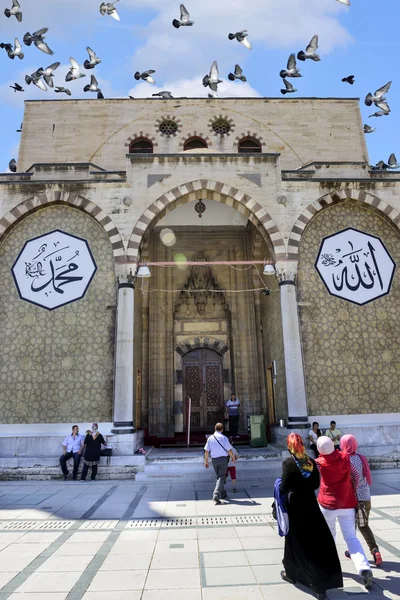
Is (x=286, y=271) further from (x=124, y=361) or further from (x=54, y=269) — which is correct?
(x=54, y=269)

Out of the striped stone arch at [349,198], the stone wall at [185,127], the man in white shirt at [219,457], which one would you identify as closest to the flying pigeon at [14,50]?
the stone wall at [185,127]

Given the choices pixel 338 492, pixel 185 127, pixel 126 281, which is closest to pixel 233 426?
pixel 126 281

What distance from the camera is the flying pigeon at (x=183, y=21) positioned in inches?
387

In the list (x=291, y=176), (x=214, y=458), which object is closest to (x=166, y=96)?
(x=291, y=176)

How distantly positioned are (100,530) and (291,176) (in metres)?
8.44

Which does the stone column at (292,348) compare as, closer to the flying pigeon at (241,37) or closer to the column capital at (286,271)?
the column capital at (286,271)

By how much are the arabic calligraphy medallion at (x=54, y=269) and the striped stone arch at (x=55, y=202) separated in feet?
1.92

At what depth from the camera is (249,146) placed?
13.3 m

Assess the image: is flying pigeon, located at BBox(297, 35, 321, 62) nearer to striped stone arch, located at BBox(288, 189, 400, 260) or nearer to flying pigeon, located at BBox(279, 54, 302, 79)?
flying pigeon, located at BBox(279, 54, 302, 79)

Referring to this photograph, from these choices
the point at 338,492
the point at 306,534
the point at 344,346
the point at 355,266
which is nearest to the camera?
the point at 306,534

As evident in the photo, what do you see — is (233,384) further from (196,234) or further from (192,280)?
(196,234)

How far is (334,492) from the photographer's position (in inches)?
118

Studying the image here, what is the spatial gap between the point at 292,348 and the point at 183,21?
8.23 meters

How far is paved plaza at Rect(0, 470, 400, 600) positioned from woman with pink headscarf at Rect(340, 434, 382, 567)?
0.63 feet
